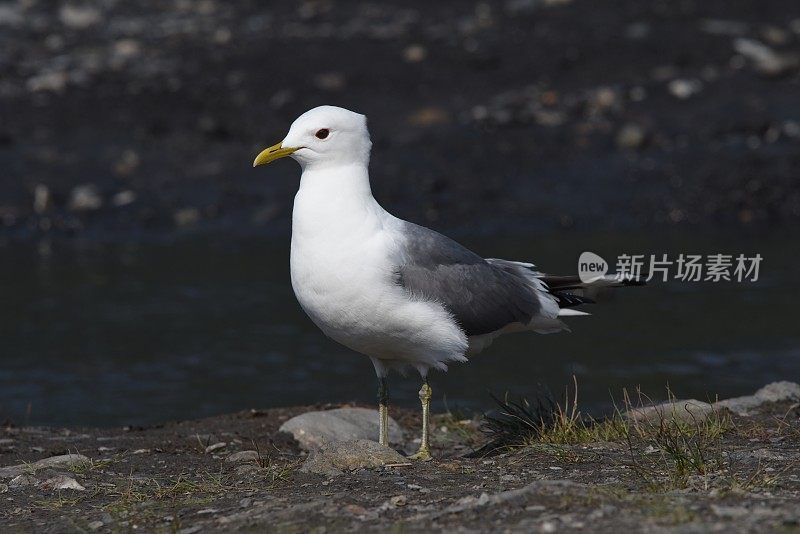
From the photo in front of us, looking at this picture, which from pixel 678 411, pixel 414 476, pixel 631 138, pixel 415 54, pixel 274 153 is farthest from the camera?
pixel 415 54

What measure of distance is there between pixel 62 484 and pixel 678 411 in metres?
3.36

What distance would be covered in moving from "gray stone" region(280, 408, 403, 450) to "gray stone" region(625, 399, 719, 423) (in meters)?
1.54

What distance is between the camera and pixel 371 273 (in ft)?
21.7

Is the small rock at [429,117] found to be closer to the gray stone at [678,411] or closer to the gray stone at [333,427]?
the gray stone at [333,427]

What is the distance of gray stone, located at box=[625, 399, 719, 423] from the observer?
7.26 meters

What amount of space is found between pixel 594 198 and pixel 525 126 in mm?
1510

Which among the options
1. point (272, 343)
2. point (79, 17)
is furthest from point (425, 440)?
point (79, 17)

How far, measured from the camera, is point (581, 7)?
19.4 m

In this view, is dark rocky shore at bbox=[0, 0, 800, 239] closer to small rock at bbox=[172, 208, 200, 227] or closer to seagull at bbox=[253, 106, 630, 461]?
small rock at bbox=[172, 208, 200, 227]

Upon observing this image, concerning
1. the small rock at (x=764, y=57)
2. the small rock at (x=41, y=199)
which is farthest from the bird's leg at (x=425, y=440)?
the small rock at (x=764, y=57)

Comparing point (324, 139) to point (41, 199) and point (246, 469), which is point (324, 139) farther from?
point (41, 199)

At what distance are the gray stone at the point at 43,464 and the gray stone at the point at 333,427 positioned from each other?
4.52ft

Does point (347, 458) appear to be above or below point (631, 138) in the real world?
below

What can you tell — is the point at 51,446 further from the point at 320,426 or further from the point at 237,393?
the point at 237,393
